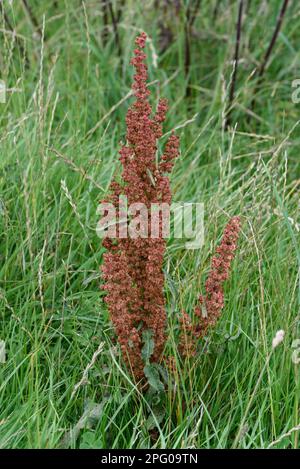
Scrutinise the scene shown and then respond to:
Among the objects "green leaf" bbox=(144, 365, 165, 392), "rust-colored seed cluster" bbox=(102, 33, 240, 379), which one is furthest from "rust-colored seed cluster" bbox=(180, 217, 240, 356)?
"green leaf" bbox=(144, 365, 165, 392)

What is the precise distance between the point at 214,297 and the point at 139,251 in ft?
0.75

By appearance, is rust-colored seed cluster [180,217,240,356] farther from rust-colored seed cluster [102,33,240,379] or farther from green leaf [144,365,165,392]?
green leaf [144,365,165,392]

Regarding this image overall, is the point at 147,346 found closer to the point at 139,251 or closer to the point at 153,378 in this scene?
the point at 153,378

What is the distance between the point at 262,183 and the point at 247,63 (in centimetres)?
146

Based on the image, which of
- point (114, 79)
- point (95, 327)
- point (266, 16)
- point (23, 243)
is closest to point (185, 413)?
point (95, 327)

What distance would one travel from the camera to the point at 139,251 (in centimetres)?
210

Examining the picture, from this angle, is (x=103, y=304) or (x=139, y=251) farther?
(x=103, y=304)

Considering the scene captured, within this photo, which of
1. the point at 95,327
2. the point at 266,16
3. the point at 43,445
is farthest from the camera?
the point at 266,16

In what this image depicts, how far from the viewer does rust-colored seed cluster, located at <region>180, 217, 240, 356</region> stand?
2.06 m

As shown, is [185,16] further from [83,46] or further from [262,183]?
[262,183]

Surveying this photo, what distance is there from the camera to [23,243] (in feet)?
8.02

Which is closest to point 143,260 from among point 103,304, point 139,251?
point 139,251

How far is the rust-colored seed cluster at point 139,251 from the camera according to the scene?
203 centimetres

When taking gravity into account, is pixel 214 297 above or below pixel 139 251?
below
